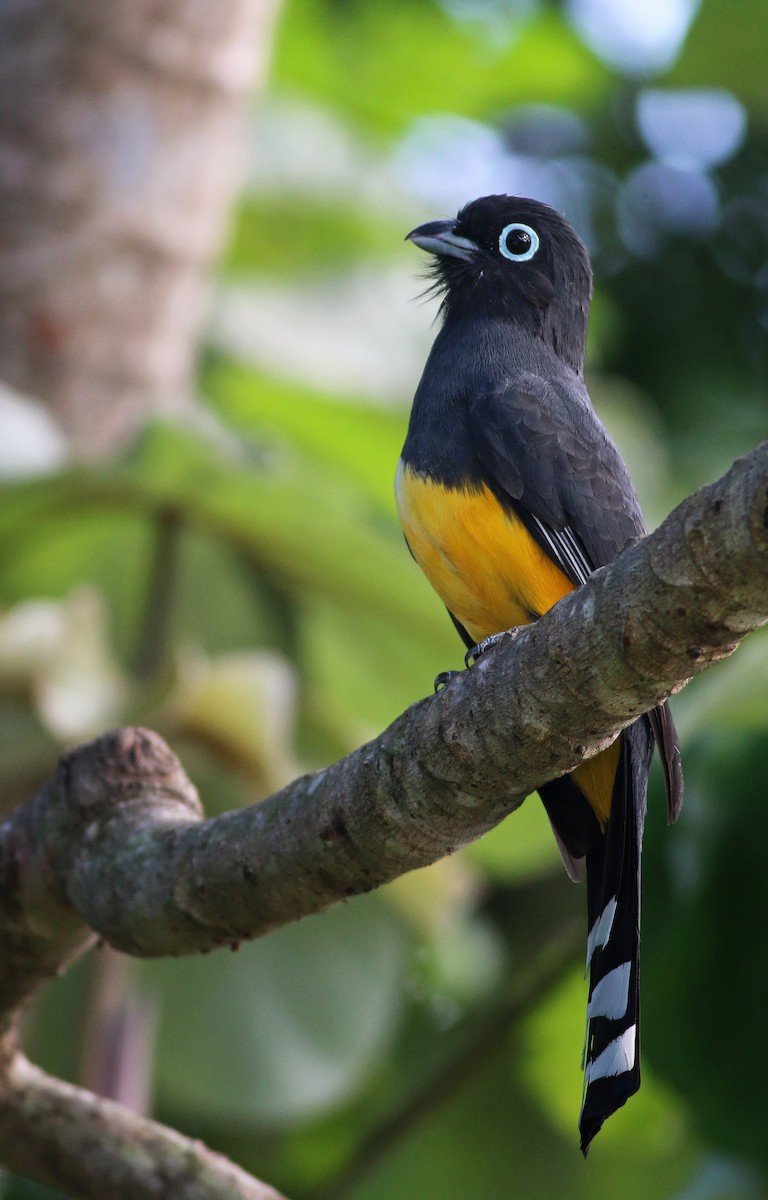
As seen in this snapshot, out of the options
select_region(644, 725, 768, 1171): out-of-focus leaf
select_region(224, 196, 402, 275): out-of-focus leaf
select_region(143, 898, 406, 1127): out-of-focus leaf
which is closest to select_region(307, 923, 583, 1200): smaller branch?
select_region(143, 898, 406, 1127): out-of-focus leaf

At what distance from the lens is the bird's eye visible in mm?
3559

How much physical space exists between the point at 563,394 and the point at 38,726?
1568 millimetres

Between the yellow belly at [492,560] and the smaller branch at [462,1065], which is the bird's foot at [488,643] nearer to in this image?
the yellow belly at [492,560]

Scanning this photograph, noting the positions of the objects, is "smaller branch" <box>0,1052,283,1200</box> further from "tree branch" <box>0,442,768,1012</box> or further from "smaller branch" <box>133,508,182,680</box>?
"smaller branch" <box>133,508,182,680</box>

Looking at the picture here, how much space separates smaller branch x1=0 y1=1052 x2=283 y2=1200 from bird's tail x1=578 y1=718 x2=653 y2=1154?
69cm

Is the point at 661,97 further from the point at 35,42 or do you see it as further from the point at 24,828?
the point at 24,828

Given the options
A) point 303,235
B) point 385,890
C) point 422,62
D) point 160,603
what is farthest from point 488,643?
point 422,62

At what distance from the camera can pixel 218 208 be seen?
561 cm

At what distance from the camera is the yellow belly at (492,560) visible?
293 cm

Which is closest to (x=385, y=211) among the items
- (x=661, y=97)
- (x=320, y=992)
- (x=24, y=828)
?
(x=661, y=97)

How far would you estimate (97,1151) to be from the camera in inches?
107

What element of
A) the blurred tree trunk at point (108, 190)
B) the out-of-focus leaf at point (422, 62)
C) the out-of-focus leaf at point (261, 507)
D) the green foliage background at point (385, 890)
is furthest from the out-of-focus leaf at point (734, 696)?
the out-of-focus leaf at point (422, 62)

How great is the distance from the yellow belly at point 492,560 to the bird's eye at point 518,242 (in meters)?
0.84

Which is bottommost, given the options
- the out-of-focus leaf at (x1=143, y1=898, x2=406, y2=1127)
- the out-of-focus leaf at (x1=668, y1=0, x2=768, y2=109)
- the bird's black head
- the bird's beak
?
the out-of-focus leaf at (x1=143, y1=898, x2=406, y2=1127)
